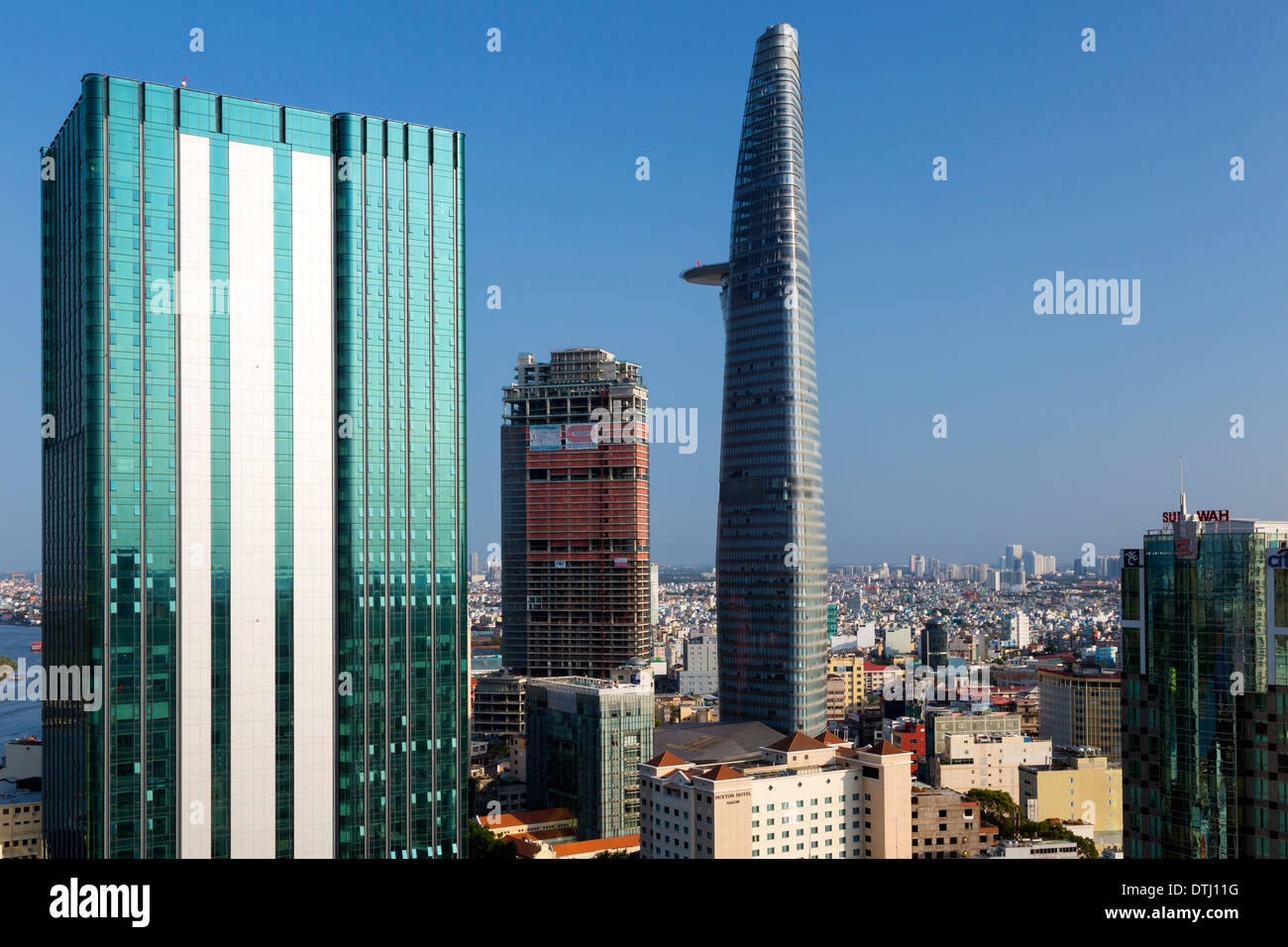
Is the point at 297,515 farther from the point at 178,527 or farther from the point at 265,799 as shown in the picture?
the point at 265,799

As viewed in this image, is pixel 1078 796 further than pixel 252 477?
Yes

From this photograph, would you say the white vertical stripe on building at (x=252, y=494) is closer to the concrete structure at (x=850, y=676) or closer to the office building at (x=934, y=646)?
the concrete structure at (x=850, y=676)

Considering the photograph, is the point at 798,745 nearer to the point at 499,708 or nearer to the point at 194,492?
the point at 194,492

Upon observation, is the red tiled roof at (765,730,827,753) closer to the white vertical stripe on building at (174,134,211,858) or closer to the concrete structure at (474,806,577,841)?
the concrete structure at (474,806,577,841)

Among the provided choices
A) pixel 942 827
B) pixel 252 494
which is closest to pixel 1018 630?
pixel 942 827
